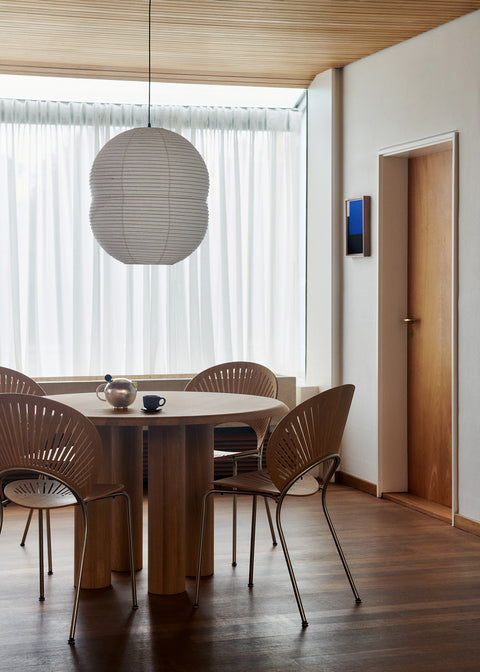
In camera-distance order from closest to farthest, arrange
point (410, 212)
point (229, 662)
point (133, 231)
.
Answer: point (229, 662) → point (133, 231) → point (410, 212)

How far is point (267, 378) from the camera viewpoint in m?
4.52

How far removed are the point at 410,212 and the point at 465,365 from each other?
1.23 metres

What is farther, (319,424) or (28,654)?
(319,424)

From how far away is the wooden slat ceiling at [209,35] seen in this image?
15.0 ft

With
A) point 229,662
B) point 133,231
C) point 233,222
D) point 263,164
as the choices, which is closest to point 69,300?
point 233,222

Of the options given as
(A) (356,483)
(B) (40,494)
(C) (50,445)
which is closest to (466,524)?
(A) (356,483)

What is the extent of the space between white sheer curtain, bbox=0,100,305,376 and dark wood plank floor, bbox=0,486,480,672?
1934mm

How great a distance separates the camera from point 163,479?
355 cm

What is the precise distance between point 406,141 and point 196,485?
8.42 ft

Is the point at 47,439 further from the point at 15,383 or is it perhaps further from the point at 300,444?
the point at 15,383

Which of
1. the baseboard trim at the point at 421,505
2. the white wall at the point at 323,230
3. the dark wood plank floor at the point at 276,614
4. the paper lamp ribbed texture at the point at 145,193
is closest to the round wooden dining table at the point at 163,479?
the dark wood plank floor at the point at 276,614

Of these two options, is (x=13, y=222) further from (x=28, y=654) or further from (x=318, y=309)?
(x=28, y=654)

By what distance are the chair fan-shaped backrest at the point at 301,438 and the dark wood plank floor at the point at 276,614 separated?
0.56 metres

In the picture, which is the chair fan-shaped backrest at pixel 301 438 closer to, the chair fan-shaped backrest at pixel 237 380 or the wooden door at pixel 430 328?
the chair fan-shaped backrest at pixel 237 380
